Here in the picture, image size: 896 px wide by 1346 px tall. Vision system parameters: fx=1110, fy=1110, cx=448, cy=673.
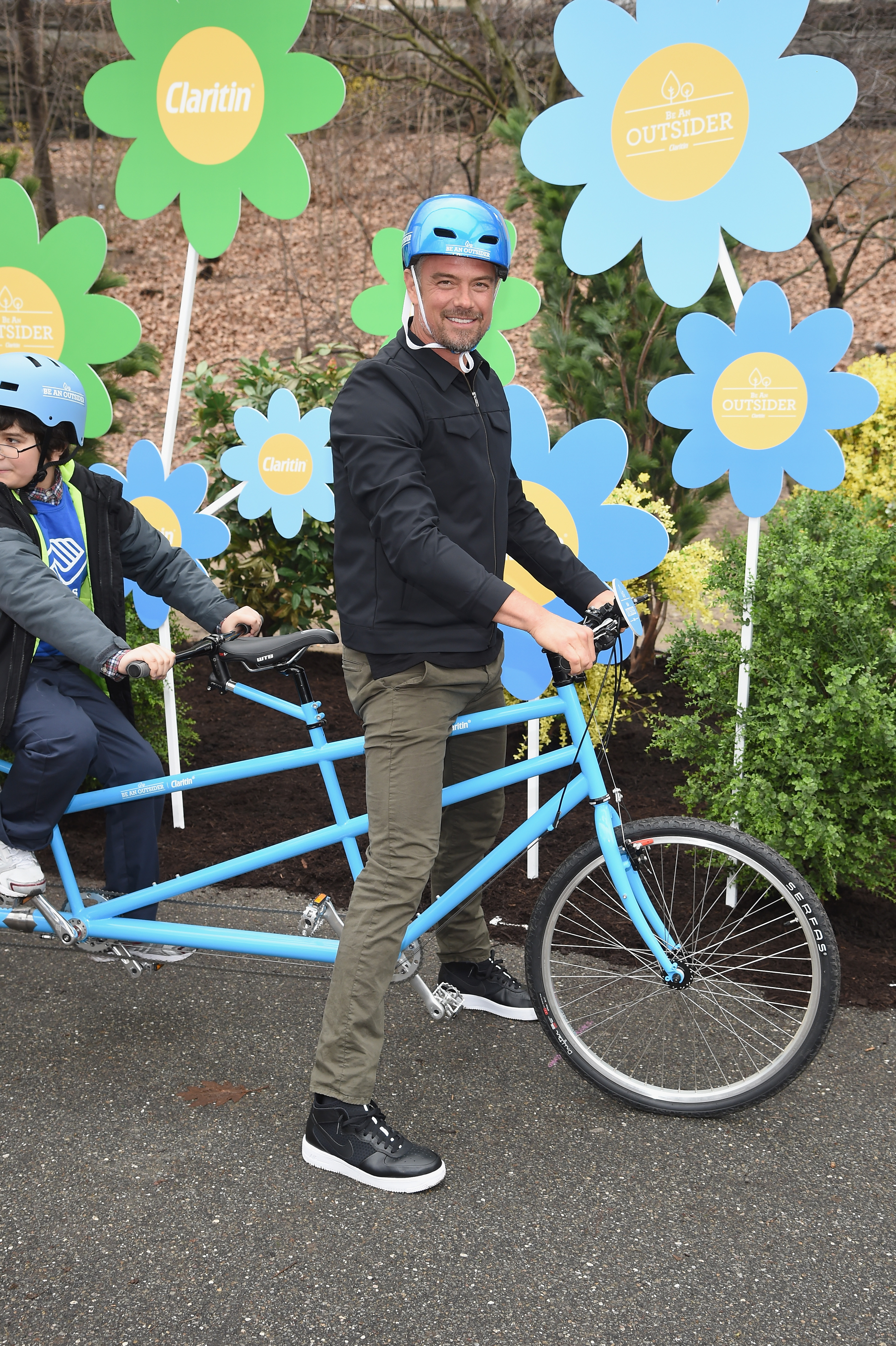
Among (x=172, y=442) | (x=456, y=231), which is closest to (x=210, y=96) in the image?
(x=172, y=442)

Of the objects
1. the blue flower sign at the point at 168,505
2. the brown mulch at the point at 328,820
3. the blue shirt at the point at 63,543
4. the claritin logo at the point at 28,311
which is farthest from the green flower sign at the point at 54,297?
the brown mulch at the point at 328,820

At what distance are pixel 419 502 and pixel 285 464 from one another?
2506mm

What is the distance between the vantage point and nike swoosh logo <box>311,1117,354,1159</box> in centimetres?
273

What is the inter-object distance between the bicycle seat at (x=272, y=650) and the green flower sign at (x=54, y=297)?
2061 mm

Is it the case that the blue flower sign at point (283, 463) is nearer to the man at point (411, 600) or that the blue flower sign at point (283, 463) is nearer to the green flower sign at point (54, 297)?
the green flower sign at point (54, 297)

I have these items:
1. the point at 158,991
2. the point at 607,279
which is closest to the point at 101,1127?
the point at 158,991

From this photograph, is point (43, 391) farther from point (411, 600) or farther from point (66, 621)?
point (411, 600)

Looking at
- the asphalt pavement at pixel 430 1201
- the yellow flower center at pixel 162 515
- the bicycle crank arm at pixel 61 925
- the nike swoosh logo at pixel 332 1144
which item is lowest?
the asphalt pavement at pixel 430 1201

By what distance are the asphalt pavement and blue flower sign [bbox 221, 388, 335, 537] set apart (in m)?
2.26

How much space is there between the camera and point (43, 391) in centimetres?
311

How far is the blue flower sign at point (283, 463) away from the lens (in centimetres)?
483

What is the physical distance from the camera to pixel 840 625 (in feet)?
11.8

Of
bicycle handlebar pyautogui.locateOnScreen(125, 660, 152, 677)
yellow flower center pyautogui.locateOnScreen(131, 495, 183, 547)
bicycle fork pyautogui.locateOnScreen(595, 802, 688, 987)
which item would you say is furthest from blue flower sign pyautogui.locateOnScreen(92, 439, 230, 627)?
bicycle fork pyautogui.locateOnScreen(595, 802, 688, 987)

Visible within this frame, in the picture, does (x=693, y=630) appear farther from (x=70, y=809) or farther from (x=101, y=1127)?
(x=101, y=1127)
